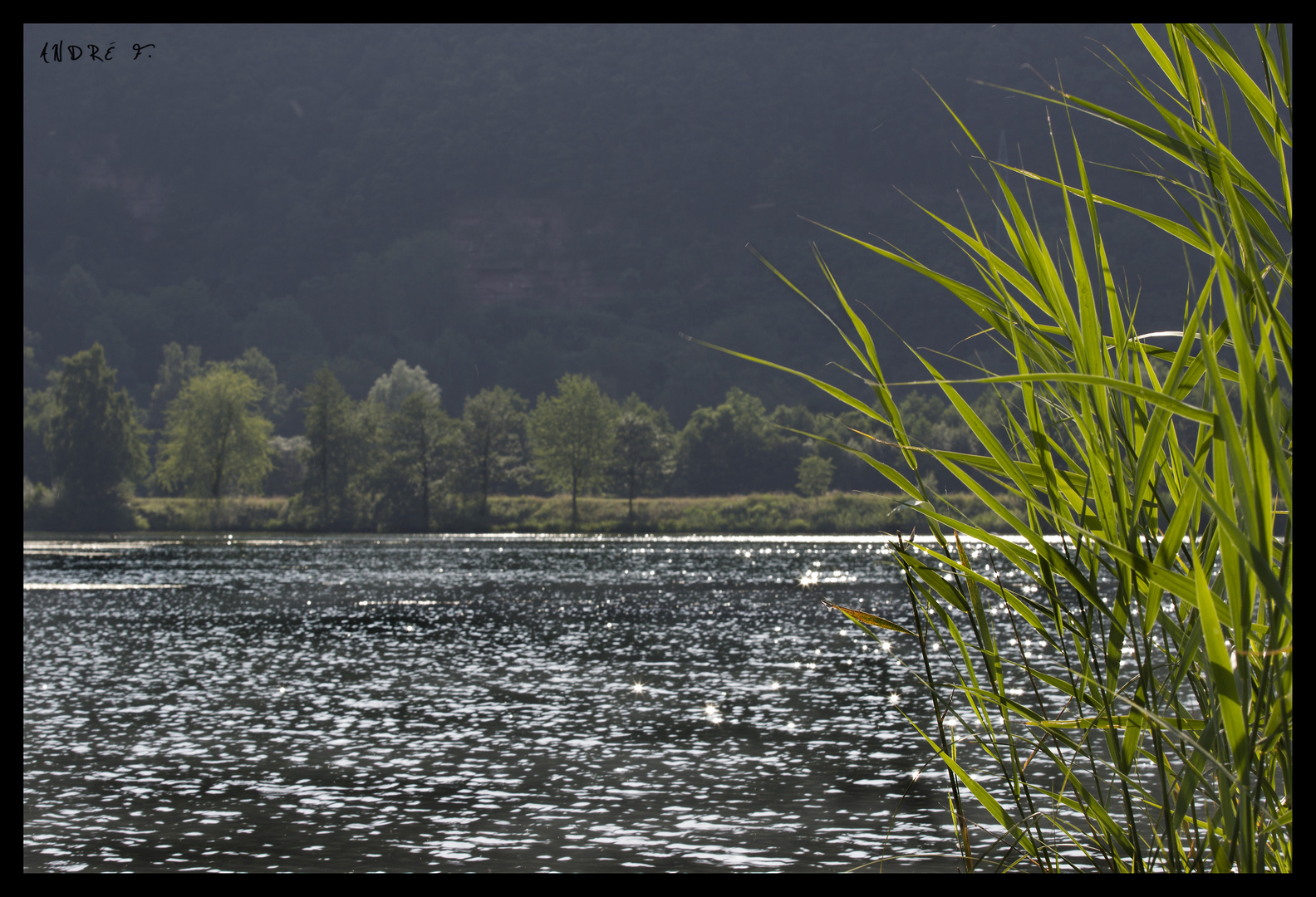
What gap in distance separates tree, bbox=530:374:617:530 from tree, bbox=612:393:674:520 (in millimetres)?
1179

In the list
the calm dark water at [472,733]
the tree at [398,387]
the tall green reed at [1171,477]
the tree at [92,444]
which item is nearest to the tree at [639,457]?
the tree at [398,387]

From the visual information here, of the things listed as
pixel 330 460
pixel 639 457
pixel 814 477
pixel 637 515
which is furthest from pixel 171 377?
pixel 814 477

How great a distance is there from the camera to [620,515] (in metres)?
104

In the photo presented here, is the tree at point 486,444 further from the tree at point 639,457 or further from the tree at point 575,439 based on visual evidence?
the tree at point 639,457

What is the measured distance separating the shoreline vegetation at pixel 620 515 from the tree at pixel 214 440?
2.40 m

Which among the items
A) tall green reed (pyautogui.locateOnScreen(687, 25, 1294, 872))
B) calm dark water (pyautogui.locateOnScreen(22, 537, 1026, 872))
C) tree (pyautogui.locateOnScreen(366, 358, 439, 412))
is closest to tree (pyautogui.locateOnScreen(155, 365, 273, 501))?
tree (pyautogui.locateOnScreen(366, 358, 439, 412))

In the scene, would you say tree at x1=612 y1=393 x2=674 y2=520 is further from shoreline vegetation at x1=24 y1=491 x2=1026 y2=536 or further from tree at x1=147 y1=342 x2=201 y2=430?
tree at x1=147 y1=342 x2=201 y2=430

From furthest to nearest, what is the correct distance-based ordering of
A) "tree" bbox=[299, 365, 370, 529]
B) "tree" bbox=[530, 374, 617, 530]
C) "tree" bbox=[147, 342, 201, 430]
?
"tree" bbox=[147, 342, 201, 430] < "tree" bbox=[530, 374, 617, 530] < "tree" bbox=[299, 365, 370, 529]

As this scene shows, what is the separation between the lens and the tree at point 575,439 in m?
104

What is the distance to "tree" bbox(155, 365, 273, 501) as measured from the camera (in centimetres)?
9550

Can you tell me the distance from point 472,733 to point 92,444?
84.5 meters

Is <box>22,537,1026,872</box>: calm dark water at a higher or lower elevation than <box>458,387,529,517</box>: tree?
lower
